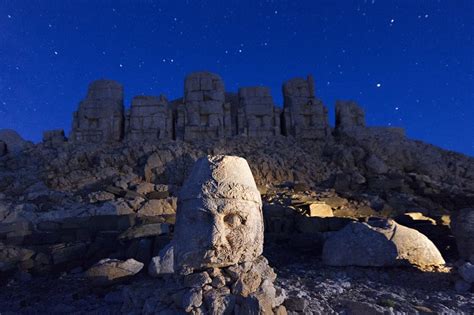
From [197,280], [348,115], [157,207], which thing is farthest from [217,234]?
[348,115]

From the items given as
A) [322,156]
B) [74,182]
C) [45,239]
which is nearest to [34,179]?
[74,182]

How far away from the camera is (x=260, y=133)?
56.9 feet

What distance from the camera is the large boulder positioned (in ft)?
21.0

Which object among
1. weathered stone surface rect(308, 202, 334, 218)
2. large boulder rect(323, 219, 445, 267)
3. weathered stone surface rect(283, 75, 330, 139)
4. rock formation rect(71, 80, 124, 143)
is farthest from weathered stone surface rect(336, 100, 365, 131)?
large boulder rect(323, 219, 445, 267)

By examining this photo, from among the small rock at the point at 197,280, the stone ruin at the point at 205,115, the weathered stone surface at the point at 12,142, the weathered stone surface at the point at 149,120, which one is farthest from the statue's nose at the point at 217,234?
the weathered stone surface at the point at 12,142

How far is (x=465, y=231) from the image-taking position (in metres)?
6.78

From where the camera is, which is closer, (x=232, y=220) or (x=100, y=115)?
(x=232, y=220)

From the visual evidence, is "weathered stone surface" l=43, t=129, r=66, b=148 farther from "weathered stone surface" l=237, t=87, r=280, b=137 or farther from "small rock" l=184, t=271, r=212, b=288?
"small rock" l=184, t=271, r=212, b=288

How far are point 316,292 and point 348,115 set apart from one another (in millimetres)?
14615

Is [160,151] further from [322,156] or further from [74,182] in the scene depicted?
[322,156]

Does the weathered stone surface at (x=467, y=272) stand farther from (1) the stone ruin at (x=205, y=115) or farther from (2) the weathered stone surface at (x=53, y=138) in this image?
(2) the weathered stone surface at (x=53, y=138)

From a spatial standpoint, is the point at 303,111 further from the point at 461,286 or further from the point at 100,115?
the point at 461,286

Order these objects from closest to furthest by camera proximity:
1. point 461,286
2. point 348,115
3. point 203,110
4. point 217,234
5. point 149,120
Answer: point 217,234 < point 461,286 < point 149,120 < point 203,110 < point 348,115

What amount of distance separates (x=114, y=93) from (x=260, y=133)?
25.2ft
